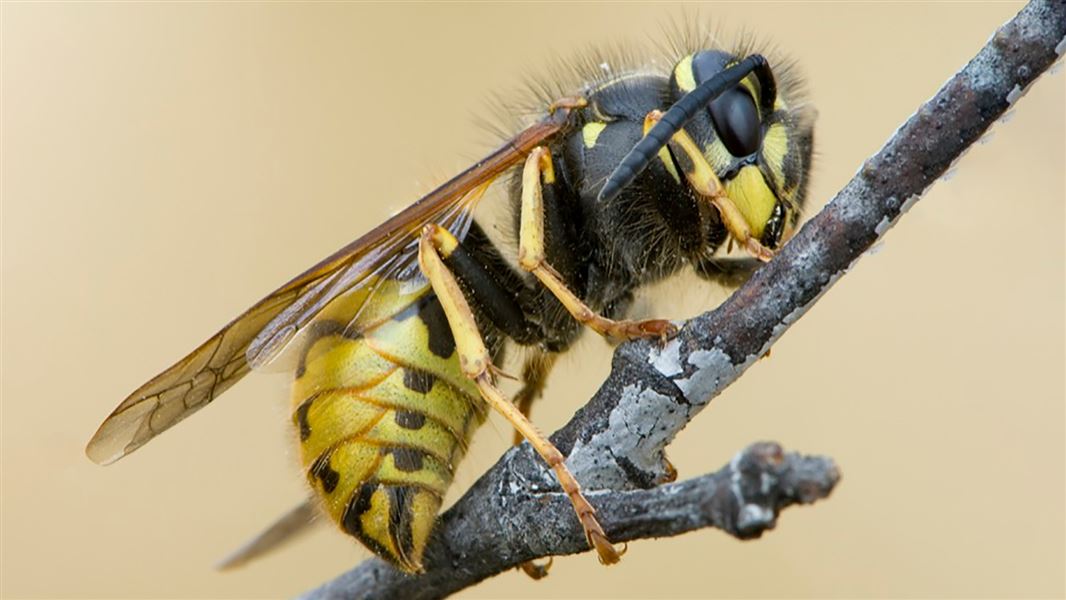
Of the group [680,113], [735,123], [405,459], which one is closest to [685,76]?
[735,123]

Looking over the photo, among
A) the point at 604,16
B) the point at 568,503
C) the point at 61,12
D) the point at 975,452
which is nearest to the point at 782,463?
the point at 568,503

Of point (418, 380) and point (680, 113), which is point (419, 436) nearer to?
point (418, 380)

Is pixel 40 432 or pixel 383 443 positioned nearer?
pixel 383 443

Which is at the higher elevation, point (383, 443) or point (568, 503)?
point (383, 443)

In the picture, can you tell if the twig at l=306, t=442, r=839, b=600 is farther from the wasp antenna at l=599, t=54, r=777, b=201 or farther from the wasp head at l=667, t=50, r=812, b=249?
the wasp head at l=667, t=50, r=812, b=249

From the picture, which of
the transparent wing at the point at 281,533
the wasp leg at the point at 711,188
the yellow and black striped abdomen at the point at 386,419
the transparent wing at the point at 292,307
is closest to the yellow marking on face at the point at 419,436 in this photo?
the yellow and black striped abdomen at the point at 386,419

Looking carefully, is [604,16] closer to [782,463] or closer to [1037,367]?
[1037,367]

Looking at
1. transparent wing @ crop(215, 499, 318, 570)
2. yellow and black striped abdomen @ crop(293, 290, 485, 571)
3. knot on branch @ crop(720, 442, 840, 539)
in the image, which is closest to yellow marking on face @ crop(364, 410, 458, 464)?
yellow and black striped abdomen @ crop(293, 290, 485, 571)
